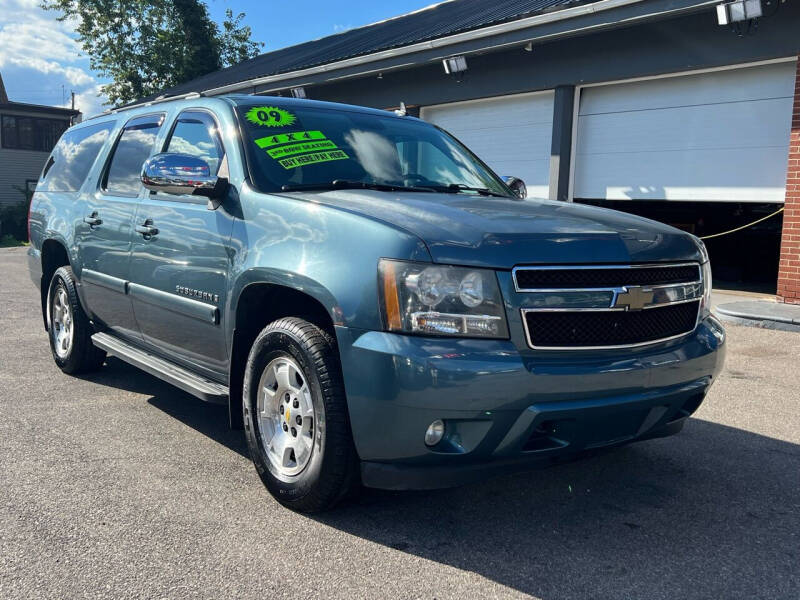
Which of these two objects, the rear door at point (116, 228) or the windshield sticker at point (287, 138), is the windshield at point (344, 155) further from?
the rear door at point (116, 228)

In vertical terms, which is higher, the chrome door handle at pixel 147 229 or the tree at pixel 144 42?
the tree at pixel 144 42

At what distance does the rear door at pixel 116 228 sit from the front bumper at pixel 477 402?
2315 millimetres

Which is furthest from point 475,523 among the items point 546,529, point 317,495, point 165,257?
point 165,257

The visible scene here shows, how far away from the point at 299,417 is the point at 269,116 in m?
1.77

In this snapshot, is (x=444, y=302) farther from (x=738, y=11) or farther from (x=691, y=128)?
(x=691, y=128)

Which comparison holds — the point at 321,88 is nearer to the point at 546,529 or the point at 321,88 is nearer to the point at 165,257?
the point at 165,257

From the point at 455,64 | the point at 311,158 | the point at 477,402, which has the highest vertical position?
the point at 455,64

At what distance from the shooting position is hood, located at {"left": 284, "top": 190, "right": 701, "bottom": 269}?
2771 millimetres

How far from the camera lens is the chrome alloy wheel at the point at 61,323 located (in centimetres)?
550

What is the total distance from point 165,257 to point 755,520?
10.5 ft

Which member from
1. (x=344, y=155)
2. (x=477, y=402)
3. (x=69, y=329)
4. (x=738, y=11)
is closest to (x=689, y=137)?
(x=738, y=11)

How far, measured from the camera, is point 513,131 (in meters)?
12.4

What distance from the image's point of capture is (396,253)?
109 inches

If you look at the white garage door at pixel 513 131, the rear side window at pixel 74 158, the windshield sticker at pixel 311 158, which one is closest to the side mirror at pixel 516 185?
the windshield sticker at pixel 311 158
